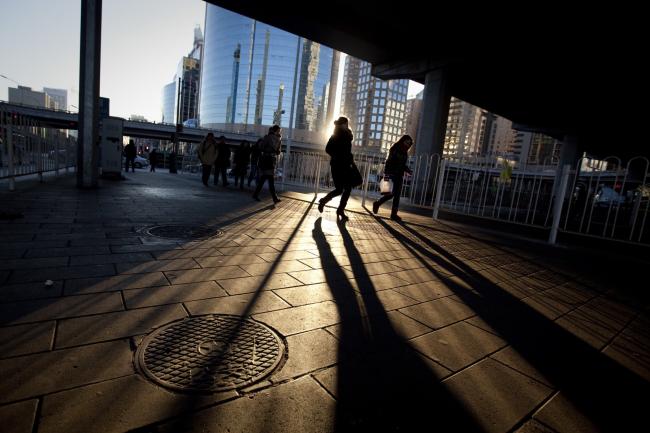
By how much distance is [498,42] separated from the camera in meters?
15.6

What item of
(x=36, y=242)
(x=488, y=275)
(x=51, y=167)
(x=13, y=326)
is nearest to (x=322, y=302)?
(x=13, y=326)

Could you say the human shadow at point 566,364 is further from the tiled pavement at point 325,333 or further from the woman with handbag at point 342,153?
the woman with handbag at point 342,153

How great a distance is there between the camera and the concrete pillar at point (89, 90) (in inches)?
338

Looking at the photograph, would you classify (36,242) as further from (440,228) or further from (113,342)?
(440,228)

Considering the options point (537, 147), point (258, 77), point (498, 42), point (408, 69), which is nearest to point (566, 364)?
point (498, 42)

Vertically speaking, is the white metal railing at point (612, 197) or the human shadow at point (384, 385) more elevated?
the white metal railing at point (612, 197)

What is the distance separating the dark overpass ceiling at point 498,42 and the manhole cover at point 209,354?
15.0 m

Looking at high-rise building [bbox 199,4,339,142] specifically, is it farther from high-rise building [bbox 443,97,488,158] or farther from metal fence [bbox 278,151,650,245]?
metal fence [bbox 278,151,650,245]

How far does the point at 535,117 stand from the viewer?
106 ft

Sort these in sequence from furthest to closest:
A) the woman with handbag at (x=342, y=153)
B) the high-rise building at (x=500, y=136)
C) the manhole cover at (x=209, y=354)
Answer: the high-rise building at (x=500, y=136)
the woman with handbag at (x=342, y=153)
the manhole cover at (x=209, y=354)

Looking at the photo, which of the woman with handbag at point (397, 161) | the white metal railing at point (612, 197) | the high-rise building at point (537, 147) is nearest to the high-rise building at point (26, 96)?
the woman with handbag at point (397, 161)

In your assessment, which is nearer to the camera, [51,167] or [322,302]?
[322,302]

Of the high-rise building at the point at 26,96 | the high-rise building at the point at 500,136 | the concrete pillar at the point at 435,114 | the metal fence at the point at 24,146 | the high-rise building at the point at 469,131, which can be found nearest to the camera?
the metal fence at the point at 24,146

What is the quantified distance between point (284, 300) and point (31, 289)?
1863 mm
